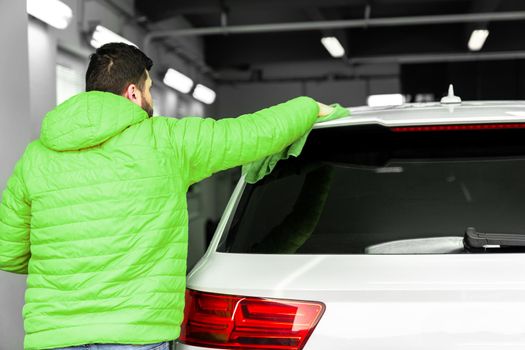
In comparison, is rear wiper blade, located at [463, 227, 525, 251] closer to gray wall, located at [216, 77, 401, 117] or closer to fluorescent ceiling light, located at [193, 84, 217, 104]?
fluorescent ceiling light, located at [193, 84, 217, 104]

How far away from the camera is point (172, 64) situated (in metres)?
14.1

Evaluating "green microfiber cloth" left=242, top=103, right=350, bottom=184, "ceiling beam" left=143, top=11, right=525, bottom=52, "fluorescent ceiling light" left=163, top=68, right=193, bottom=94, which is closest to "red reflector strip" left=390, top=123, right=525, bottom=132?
"green microfiber cloth" left=242, top=103, right=350, bottom=184

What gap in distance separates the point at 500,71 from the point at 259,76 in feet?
19.7

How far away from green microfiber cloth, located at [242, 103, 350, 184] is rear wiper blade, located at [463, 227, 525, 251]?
0.59 m

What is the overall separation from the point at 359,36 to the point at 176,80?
166 inches

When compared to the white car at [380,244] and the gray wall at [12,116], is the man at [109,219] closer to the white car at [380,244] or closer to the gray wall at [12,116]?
the white car at [380,244]

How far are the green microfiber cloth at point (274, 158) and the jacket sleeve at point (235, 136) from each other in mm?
35

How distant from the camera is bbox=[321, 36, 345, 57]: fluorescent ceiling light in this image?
11.9 meters

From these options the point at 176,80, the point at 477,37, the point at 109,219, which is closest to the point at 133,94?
the point at 109,219

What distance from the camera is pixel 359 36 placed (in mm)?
14344

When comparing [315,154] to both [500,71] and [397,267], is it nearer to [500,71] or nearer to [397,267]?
[397,267]

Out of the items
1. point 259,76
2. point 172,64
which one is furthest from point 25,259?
point 259,76

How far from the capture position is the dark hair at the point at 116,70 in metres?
2.11

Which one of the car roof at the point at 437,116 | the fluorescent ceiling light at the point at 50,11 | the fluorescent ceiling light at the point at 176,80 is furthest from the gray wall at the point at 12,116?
the fluorescent ceiling light at the point at 176,80
